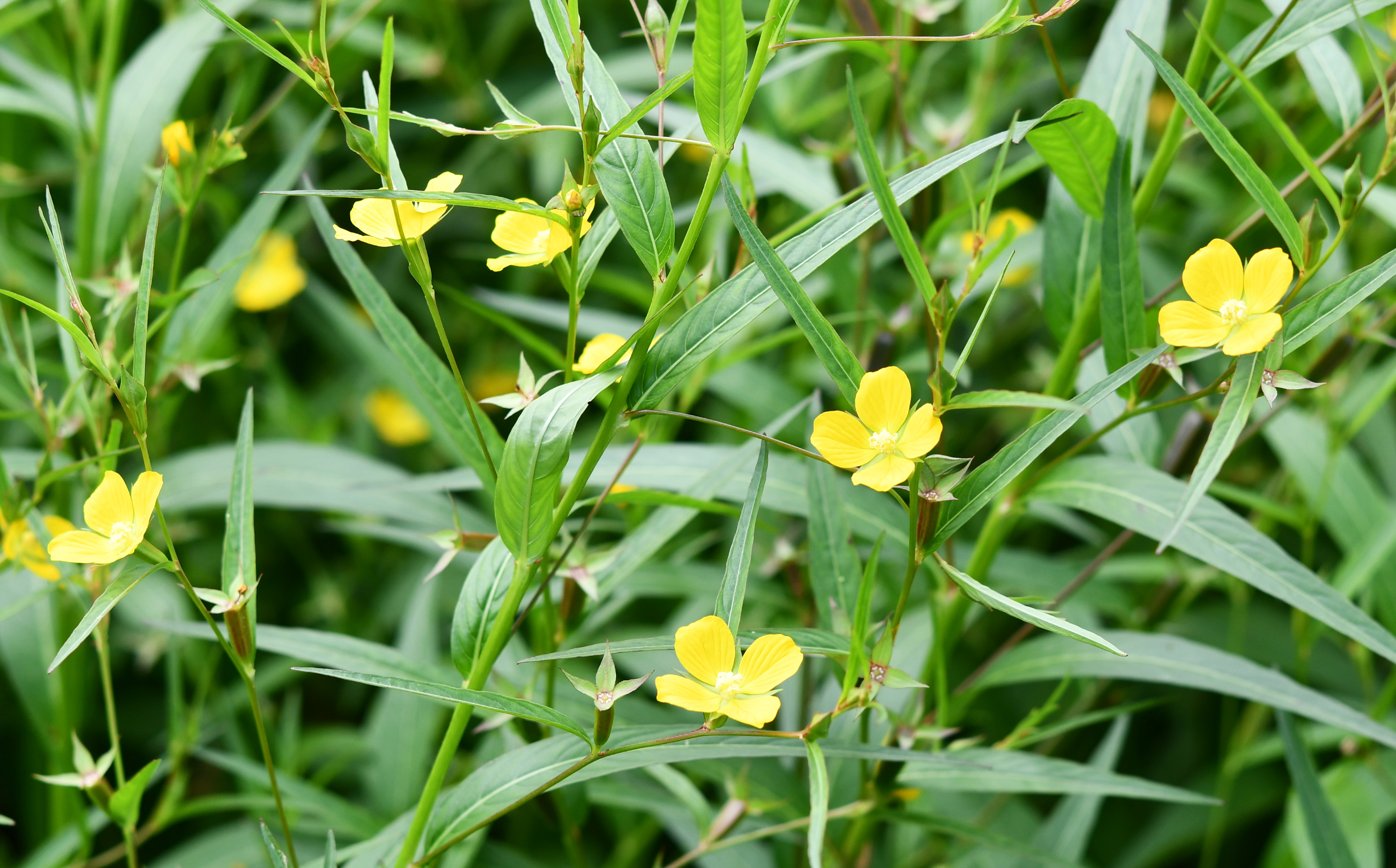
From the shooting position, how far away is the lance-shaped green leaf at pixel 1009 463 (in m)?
0.42

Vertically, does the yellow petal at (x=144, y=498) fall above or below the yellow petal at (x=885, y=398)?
below

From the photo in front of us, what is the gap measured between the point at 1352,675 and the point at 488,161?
1.27 m

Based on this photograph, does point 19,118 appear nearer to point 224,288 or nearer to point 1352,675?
point 224,288

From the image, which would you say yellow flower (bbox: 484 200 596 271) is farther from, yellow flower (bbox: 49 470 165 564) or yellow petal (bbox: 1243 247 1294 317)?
yellow petal (bbox: 1243 247 1294 317)

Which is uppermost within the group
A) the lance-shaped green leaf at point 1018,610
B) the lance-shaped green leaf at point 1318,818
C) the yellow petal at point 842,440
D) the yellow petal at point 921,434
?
the yellow petal at point 921,434

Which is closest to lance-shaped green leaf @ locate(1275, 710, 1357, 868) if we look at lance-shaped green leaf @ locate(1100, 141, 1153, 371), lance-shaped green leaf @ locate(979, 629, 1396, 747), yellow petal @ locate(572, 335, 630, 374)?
lance-shaped green leaf @ locate(979, 629, 1396, 747)

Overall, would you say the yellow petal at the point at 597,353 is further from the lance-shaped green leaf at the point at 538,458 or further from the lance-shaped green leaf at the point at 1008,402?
the lance-shaped green leaf at the point at 1008,402

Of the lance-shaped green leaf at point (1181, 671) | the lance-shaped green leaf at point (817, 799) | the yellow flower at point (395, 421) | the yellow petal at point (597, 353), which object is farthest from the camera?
the yellow flower at point (395, 421)

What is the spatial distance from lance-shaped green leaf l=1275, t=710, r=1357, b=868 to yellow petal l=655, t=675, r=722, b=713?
0.51 m

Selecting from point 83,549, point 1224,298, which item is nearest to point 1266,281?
point 1224,298

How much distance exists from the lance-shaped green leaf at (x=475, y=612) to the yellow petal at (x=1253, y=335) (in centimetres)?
36

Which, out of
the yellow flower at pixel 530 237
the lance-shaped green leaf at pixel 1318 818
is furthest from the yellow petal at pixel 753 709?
the lance-shaped green leaf at pixel 1318 818

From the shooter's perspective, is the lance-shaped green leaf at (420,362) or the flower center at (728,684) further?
the lance-shaped green leaf at (420,362)

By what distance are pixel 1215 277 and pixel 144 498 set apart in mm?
488
